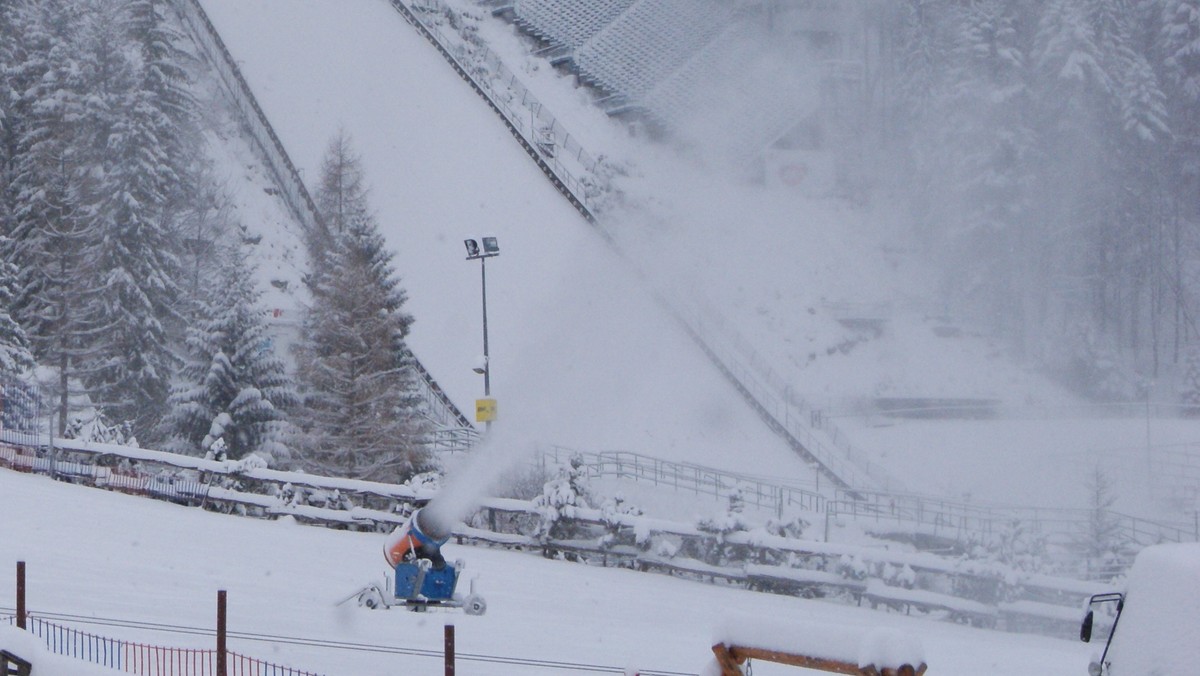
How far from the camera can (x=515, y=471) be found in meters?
25.0

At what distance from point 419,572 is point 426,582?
0.65 feet

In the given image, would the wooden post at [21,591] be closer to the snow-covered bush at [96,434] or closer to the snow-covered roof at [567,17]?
the snow-covered bush at [96,434]

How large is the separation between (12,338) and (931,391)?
25.8 m

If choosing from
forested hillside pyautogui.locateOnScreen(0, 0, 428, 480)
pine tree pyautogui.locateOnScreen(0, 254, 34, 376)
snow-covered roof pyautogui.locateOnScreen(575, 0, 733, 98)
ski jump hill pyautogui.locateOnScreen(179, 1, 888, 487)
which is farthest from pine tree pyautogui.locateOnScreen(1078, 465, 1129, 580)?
snow-covered roof pyautogui.locateOnScreen(575, 0, 733, 98)

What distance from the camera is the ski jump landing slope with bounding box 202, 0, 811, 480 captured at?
34438mm

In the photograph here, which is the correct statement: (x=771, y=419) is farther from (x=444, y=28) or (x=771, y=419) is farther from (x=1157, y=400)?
(x=444, y=28)

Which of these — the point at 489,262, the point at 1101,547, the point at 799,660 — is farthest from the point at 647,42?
the point at 799,660

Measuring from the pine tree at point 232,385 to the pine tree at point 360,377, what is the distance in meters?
0.95

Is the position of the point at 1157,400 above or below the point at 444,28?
below

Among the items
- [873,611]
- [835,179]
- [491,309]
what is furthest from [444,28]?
[873,611]

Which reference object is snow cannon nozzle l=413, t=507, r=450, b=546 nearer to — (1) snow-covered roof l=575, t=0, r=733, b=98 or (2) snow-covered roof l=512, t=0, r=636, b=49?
(1) snow-covered roof l=575, t=0, r=733, b=98

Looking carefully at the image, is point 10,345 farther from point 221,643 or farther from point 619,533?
point 221,643

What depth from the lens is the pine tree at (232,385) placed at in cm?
2786

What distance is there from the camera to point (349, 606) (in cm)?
1396
